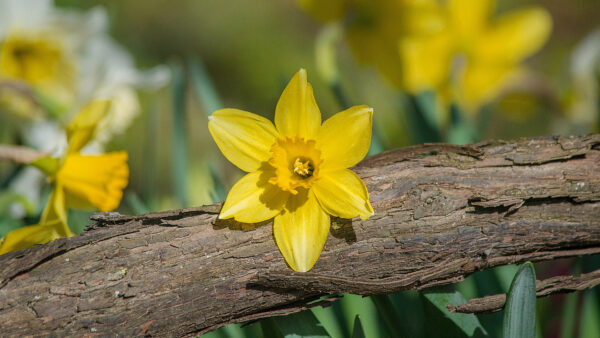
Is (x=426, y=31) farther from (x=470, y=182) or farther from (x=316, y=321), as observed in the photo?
(x=316, y=321)

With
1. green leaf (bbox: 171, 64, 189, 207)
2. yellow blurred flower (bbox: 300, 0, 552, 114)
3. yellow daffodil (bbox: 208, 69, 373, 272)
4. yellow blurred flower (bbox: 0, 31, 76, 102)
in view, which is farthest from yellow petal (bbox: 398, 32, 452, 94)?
yellow blurred flower (bbox: 0, 31, 76, 102)

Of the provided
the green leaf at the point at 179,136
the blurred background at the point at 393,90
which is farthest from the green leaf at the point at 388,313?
the green leaf at the point at 179,136

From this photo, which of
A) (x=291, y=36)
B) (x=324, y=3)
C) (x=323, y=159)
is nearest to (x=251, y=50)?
(x=291, y=36)

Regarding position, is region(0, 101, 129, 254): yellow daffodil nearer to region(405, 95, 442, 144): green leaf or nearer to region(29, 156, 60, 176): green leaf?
region(29, 156, 60, 176): green leaf

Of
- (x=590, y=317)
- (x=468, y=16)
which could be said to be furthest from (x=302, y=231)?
(x=468, y=16)

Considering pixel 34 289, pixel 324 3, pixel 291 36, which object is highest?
pixel 291 36

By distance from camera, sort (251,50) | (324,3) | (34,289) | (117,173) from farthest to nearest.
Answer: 1. (251,50)
2. (324,3)
3. (117,173)
4. (34,289)

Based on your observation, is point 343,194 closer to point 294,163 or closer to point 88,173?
point 294,163
